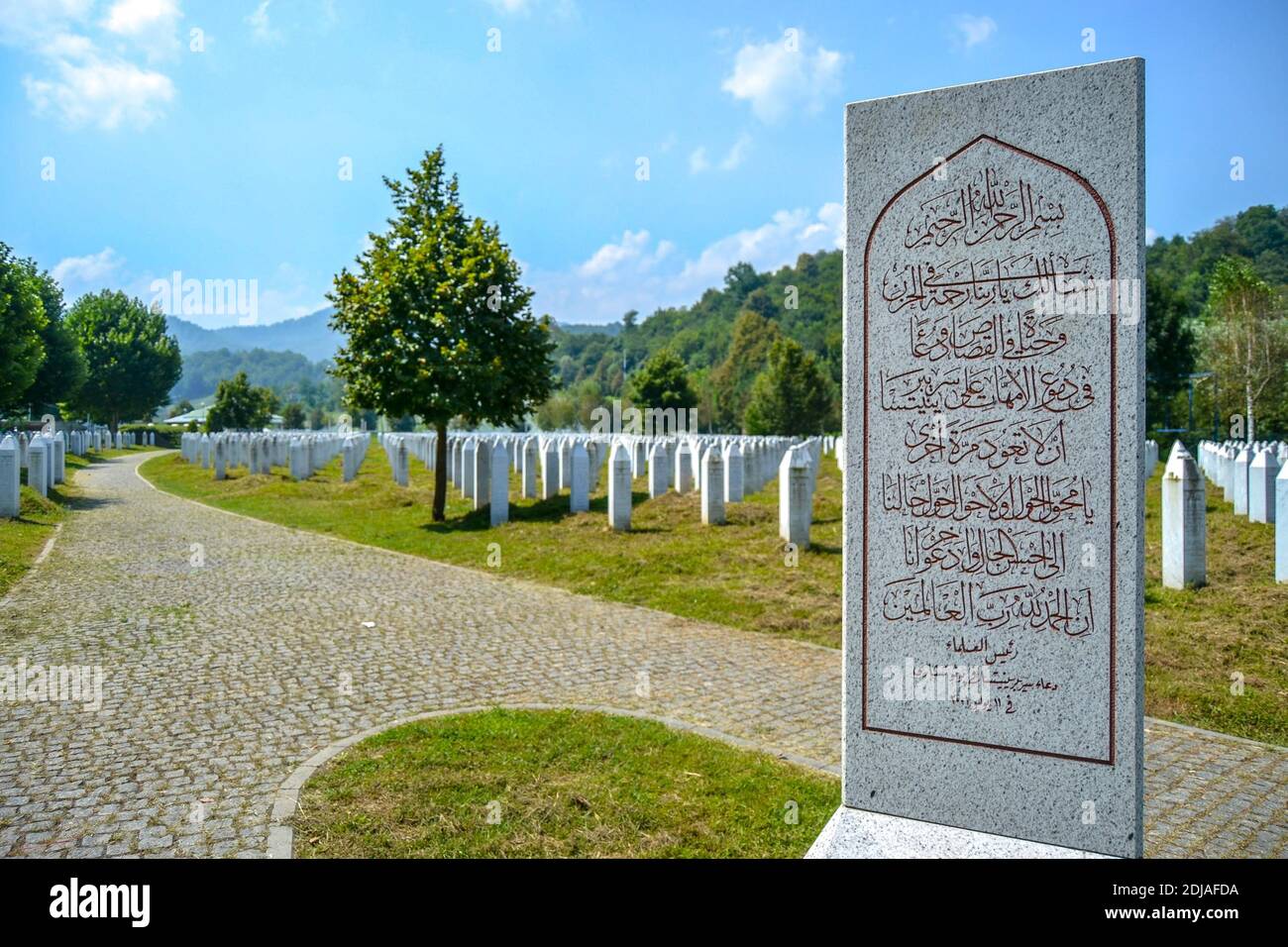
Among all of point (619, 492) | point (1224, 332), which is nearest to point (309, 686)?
point (619, 492)

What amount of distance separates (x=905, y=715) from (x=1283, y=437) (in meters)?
51.0

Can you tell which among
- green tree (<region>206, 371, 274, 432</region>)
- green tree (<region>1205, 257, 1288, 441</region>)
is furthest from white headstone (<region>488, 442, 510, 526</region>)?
green tree (<region>206, 371, 274, 432</region>)

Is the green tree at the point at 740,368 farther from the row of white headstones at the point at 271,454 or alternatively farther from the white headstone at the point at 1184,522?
the white headstone at the point at 1184,522

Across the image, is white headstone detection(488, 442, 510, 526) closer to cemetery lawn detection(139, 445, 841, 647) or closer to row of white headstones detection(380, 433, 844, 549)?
row of white headstones detection(380, 433, 844, 549)

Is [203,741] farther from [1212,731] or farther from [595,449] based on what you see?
[595,449]

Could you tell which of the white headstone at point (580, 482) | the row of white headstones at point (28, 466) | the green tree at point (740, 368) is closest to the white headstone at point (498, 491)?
the white headstone at point (580, 482)

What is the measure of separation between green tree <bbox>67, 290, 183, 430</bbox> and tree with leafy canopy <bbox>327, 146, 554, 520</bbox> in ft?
177

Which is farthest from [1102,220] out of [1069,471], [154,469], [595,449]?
[154,469]

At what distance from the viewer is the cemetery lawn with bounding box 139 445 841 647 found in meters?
11.1

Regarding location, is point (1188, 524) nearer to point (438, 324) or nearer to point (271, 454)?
point (438, 324)

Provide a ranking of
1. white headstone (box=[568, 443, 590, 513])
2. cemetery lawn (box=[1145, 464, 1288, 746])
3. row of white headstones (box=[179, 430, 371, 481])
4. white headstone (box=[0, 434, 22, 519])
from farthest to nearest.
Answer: row of white headstones (box=[179, 430, 371, 481]) < white headstone (box=[568, 443, 590, 513]) < white headstone (box=[0, 434, 22, 519]) < cemetery lawn (box=[1145, 464, 1288, 746])

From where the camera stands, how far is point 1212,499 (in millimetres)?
20469

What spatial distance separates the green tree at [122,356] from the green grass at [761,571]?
162ft

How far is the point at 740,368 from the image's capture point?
75.2 m
